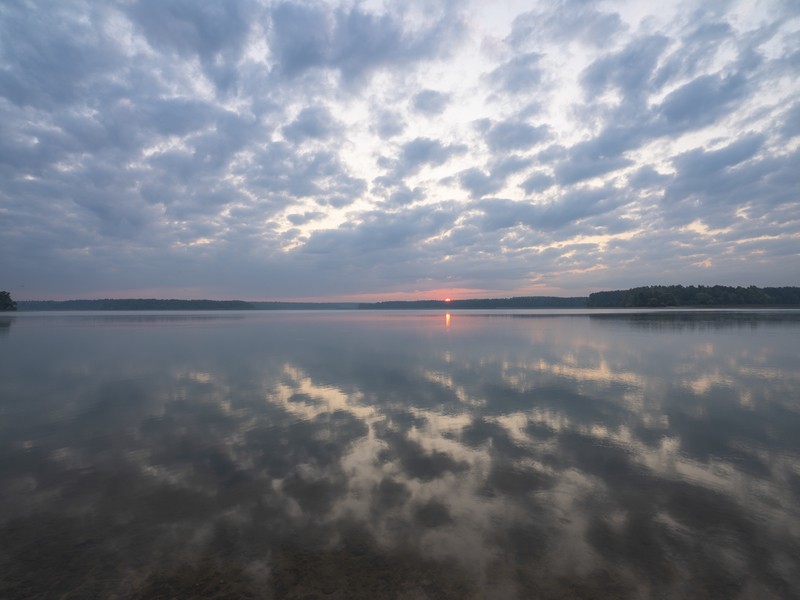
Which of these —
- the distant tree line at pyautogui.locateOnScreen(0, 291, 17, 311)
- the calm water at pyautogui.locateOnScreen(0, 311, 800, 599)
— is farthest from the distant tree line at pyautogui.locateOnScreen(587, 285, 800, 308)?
the distant tree line at pyautogui.locateOnScreen(0, 291, 17, 311)

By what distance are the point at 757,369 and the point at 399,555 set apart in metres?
23.4

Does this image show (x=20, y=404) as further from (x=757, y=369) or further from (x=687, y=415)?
(x=757, y=369)

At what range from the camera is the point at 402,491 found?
7.45 meters

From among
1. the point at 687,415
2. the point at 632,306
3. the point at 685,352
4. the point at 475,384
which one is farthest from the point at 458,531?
the point at 632,306

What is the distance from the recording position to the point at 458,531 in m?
6.08

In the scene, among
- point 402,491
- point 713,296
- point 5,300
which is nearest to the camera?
point 402,491

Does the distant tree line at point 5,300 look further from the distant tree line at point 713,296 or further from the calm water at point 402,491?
the distant tree line at point 713,296

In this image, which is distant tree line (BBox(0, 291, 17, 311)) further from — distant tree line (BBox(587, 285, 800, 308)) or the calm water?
distant tree line (BBox(587, 285, 800, 308))

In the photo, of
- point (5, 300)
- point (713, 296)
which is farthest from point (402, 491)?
point (713, 296)

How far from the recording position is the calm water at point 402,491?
511cm

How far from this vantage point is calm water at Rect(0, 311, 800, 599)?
5.11 m

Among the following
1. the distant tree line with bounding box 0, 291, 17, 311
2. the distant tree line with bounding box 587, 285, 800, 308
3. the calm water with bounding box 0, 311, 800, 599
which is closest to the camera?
the calm water with bounding box 0, 311, 800, 599

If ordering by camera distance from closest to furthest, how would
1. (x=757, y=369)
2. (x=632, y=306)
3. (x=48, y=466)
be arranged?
(x=48, y=466), (x=757, y=369), (x=632, y=306)

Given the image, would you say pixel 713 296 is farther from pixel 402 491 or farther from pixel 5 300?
pixel 5 300
